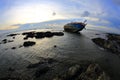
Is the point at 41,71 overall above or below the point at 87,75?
below

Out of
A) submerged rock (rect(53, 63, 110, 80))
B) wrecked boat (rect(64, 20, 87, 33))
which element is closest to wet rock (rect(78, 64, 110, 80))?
submerged rock (rect(53, 63, 110, 80))

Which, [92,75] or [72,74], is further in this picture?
[72,74]

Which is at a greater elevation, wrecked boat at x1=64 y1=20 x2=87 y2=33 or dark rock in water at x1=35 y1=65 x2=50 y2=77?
wrecked boat at x1=64 y1=20 x2=87 y2=33

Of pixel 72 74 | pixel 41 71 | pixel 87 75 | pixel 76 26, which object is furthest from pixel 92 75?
pixel 76 26

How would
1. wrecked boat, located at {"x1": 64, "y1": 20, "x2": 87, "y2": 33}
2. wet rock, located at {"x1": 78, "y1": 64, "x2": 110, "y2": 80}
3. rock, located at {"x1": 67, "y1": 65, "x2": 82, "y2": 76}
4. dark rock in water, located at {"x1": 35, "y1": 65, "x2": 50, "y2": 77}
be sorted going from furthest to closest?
1. wrecked boat, located at {"x1": 64, "y1": 20, "x2": 87, "y2": 33}
2. dark rock in water, located at {"x1": 35, "y1": 65, "x2": 50, "y2": 77}
3. rock, located at {"x1": 67, "y1": 65, "x2": 82, "y2": 76}
4. wet rock, located at {"x1": 78, "y1": 64, "x2": 110, "y2": 80}

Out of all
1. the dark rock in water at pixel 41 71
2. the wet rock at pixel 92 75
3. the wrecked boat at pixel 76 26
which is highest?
the wrecked boat at pixel 76 26

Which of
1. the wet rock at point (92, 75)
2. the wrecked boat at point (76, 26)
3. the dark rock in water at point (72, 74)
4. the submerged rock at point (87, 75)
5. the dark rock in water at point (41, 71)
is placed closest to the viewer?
the wet rock at point (92, 75)

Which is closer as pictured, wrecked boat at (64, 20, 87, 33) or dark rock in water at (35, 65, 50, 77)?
dark rock in water at (35, 65, 50, 77)

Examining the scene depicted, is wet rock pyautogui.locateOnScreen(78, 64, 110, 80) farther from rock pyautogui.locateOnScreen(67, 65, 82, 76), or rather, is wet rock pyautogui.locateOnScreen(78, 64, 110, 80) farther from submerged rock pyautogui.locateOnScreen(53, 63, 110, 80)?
rock pyautogui.locateOnScreen(67, 65, 82, 76)

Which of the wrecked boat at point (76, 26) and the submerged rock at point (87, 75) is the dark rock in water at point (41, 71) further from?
the wrecked boat at point (76, 26)

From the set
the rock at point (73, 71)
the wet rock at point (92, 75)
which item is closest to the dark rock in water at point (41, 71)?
the rock at point (73, 71)

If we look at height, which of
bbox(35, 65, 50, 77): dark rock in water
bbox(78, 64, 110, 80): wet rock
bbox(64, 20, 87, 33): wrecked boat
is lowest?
bbox(35, 65, 50, 77): dark rock in water

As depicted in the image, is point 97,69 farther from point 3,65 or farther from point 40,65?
point 3,65

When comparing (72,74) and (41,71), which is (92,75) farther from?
(41,71)
